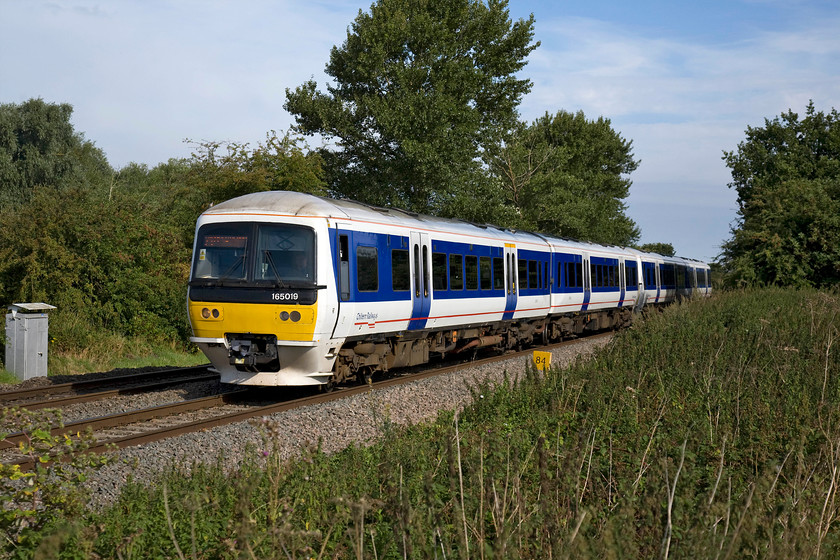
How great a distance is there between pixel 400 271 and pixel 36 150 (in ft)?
122

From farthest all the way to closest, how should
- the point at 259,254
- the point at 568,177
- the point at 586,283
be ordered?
the point at 568,177 < the point at 586,283 < the point at 259,254

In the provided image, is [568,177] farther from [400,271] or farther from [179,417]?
[179,417]

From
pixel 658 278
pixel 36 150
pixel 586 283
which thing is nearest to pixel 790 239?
pixel 658 278

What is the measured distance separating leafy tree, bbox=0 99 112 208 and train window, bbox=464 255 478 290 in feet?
101

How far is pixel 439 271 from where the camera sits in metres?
14.7

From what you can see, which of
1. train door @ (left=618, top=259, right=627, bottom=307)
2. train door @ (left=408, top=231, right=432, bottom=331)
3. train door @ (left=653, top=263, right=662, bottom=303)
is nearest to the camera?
train door @ (left=408, top=231, right=432, bottom=331)

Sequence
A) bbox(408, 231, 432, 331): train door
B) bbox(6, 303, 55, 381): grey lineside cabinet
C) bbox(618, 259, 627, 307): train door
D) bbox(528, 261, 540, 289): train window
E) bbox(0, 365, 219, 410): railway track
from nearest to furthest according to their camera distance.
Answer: bbox(0, 365, 219, 410): railway track, bbox(408, 231, 432, 331): train door, bbox(6, 303, 55, 381): grey lineside cabinet, bbox(528, 261, 540, 289): train window, bbox(618, 259, 627, 307): train door

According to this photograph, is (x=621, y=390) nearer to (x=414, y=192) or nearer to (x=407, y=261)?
(x=407, y=261)

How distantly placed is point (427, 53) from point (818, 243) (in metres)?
16.7

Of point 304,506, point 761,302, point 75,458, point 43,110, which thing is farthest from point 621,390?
point 43,110

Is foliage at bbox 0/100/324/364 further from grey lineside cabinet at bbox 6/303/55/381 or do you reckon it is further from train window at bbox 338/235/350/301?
train window at bbox 338/235/350/301

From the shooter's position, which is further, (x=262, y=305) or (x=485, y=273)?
(x=485, y=273)

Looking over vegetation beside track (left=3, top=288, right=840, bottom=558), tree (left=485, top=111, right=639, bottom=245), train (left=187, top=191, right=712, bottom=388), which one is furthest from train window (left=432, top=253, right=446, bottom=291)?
tree (left=485, top=111, right=639, bottom=245)

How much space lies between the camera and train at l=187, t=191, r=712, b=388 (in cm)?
1104
